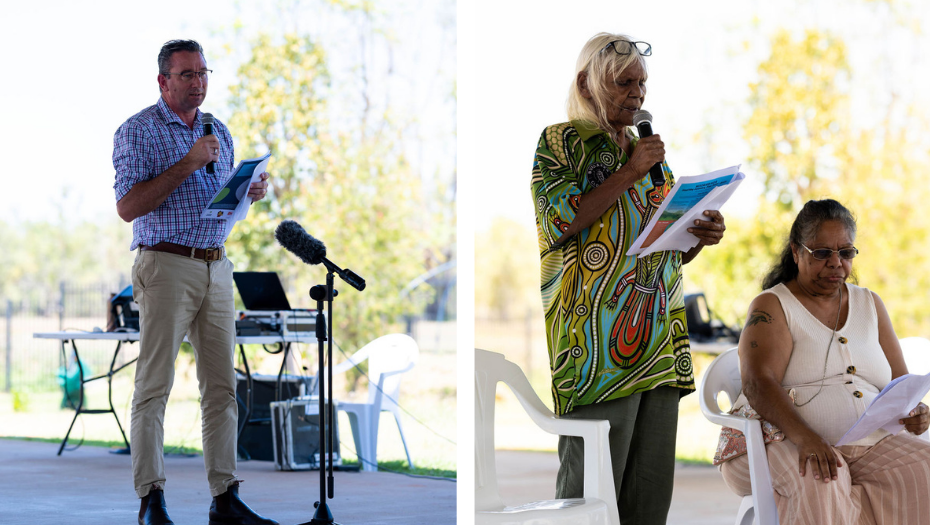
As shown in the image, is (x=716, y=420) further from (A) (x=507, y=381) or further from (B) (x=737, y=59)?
(B) (x=737, y=59)

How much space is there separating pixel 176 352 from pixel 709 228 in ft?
6.00

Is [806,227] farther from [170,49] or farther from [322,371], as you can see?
[170,49]

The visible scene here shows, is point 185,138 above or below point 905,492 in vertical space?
above

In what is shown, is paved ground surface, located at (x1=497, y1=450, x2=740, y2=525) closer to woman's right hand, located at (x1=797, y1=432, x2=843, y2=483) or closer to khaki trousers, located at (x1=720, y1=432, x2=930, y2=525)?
khaki trousers, located at (x1=720, y1=432, x2=930, y2=525)

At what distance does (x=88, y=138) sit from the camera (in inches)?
340

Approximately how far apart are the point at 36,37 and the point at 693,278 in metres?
6.70

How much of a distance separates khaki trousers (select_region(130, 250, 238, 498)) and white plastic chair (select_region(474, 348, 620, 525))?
3.62 feet

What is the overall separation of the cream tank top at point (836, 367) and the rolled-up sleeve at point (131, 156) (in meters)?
2.10

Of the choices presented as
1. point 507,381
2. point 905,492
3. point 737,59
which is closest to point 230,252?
point 737,59

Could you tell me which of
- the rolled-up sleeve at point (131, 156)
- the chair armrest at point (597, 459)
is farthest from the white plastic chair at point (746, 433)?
the rolled-up sleeve at point (131, 156)

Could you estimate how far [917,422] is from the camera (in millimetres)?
2574

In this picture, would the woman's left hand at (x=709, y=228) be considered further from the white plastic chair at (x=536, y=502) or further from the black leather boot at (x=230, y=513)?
the black leather boot at (x=230, y=513)

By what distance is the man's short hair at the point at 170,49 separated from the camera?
3.12 m

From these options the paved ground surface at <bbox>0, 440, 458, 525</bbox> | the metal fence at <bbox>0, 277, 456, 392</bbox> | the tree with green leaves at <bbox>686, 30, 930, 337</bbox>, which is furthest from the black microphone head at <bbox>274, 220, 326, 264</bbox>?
the metal fence at <bbox>0, 277, 456, 392</bbox>
